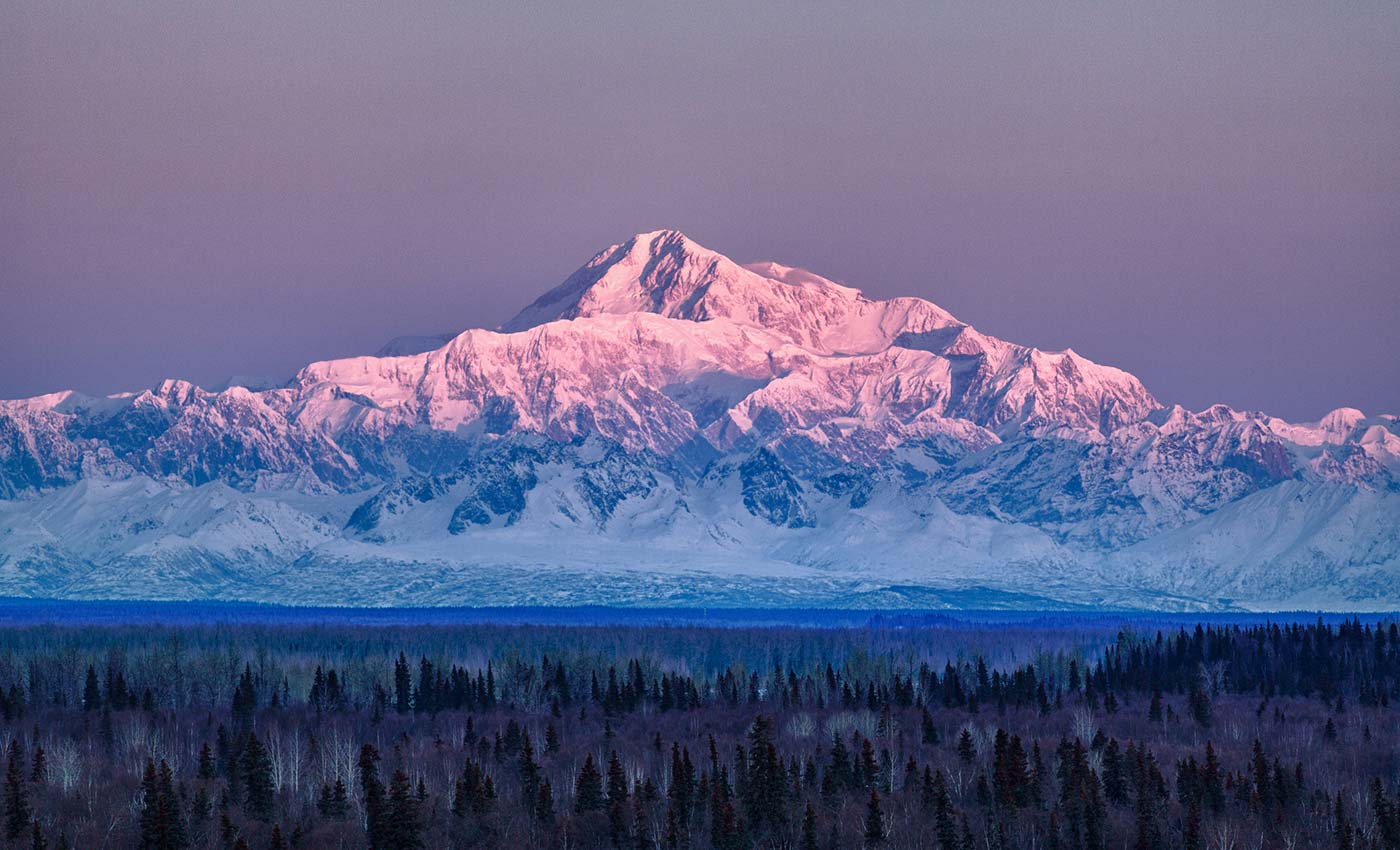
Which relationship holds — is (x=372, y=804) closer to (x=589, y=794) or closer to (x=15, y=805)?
(x=589, y=794)

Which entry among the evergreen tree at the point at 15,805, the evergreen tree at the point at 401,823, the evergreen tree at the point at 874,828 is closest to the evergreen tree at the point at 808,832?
the evergreen tree at the point at 874,828

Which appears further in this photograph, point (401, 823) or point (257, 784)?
point (257, 784)

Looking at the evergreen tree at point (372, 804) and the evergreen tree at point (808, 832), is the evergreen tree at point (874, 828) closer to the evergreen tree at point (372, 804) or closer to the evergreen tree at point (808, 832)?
the evergreen tree at point (808, 832)

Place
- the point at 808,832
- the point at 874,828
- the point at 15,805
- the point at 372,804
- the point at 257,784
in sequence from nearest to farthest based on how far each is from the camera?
the point at 808,832 < the point at 874,828 < the point at 15,805 < the point at 372,804 < the point at 257,784

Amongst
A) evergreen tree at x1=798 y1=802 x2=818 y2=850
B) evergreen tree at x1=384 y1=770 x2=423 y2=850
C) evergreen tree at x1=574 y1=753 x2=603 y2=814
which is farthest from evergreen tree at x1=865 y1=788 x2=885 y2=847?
evergreen tree at x1=384 y1=770 x2=423 y2=850

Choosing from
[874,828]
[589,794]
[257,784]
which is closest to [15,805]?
[257,784]

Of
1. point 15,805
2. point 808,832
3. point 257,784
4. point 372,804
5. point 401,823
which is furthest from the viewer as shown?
point 257,784

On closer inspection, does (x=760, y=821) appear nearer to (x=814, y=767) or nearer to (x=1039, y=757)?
(x=814, y=767)

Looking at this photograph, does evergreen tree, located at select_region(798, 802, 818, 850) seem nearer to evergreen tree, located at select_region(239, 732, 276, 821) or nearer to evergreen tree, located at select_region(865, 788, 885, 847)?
evergreen tree, located at select_region(865, 788, 885, 847)

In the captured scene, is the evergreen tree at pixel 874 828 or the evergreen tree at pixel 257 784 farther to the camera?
the evergreen tree at pixel 257 784

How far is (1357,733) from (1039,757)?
130 feet

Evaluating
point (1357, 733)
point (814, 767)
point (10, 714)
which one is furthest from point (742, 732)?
point (10, 714)

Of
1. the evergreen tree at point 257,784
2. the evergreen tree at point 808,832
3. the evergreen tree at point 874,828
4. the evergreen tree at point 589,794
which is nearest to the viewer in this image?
the evergreen tree at point 808,832

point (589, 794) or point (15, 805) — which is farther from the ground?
point (15, 805)
